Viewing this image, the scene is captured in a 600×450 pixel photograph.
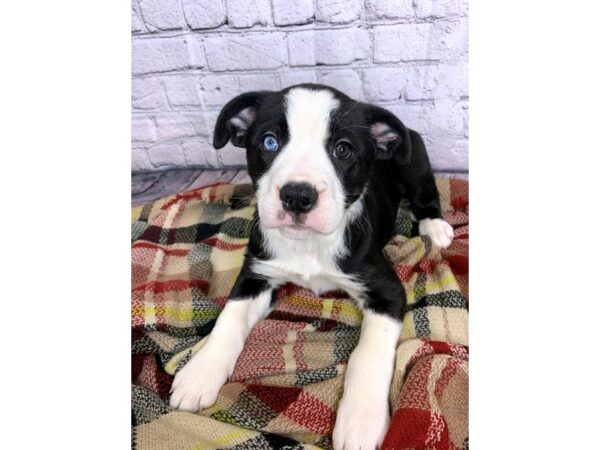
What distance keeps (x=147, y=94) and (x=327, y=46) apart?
1.09 meters

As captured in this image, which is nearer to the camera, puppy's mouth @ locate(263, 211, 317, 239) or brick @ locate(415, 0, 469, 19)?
puppy's mouth @ locate(263, 211, 317, 239)

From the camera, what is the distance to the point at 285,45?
2.75m

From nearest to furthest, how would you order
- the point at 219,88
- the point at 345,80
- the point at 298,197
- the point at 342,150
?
the point at 298,197
the point at 342,150
the point at 345,80
the point at 219,88

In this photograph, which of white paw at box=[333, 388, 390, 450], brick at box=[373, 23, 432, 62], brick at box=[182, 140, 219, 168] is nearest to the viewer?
white paw at box=[333, 388, 390, 450]

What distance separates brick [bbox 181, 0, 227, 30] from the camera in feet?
8.67

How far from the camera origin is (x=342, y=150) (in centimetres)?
193

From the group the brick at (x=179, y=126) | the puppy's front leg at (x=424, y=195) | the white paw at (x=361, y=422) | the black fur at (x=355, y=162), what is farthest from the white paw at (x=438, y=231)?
the brick at (x=179, y=126)

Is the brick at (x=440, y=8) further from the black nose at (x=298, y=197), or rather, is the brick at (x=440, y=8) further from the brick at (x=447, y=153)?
the black nose at (x=298, y=197)

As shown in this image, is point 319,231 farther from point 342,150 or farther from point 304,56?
point 304,56

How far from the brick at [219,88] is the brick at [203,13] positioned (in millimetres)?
292

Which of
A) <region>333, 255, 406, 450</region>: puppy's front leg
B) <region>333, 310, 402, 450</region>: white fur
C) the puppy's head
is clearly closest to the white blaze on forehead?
the puppy's head

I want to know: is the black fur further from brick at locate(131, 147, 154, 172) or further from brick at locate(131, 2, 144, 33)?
brick at locate(131, 147, 154, 172)

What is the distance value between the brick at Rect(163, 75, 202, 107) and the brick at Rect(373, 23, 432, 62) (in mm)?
1045

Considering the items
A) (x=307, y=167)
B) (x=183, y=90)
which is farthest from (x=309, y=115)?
(x=183, y=90)
